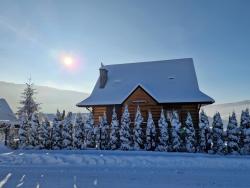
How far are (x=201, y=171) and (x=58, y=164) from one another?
752cm

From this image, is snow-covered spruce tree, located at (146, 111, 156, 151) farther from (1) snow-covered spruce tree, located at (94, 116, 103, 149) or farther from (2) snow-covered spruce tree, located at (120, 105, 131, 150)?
(1) snow-covered spruce tree, located at (94, 116, 103, 149)

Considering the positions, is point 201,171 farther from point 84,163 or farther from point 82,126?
point 82,126

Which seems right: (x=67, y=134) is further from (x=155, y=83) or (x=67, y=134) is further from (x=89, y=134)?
(x=155, y=83)

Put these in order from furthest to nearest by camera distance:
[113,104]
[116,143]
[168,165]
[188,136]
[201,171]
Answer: [113,104] < [116,143] < [188,136] < [168,165] < [201,171]

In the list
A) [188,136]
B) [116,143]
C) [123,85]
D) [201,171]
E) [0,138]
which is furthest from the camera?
[0,138]

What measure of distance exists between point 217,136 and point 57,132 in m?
14.4

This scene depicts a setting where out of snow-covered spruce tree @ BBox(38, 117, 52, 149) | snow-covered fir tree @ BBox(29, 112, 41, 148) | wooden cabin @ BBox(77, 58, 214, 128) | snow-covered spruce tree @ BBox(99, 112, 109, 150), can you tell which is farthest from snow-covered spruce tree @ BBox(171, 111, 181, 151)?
snow-covered fir tree @ BBox(29, 112, 41, 148)

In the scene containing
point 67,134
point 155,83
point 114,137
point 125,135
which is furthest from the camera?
point 155,83

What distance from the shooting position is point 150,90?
27.0 meters

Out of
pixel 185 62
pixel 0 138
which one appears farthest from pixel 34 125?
pixel 185 62

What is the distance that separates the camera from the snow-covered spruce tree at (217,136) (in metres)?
20.5

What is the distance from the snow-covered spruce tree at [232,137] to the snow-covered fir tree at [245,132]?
0.49 m

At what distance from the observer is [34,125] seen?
78.2ft

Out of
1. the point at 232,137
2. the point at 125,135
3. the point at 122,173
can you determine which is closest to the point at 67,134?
the point at 125,135
